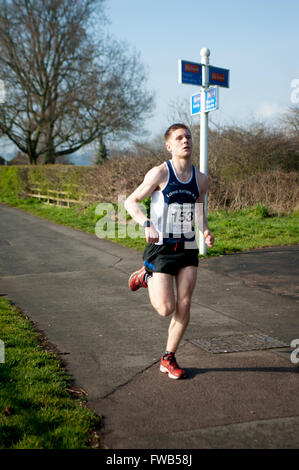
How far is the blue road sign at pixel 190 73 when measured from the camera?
869 centimetres

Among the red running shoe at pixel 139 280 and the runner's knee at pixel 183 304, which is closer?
the runner's knee at pixel 183 304

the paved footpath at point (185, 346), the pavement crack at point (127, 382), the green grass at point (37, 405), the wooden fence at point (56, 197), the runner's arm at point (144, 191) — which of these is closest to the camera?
A: the green grass at point (37, 405)

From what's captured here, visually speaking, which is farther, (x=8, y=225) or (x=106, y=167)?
(x=106, y=167)

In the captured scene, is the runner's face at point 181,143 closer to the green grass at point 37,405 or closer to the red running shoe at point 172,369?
the red running shoe at point 172,369

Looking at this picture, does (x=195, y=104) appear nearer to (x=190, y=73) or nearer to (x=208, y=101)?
(x=208, y=101)

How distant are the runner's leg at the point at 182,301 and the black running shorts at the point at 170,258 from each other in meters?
0.06

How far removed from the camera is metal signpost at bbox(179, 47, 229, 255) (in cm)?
873

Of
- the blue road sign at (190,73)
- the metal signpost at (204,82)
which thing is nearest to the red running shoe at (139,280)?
the metal signpost at (204,82)

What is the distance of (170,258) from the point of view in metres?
4.05

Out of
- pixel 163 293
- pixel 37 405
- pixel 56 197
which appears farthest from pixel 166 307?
pixel 56 197
